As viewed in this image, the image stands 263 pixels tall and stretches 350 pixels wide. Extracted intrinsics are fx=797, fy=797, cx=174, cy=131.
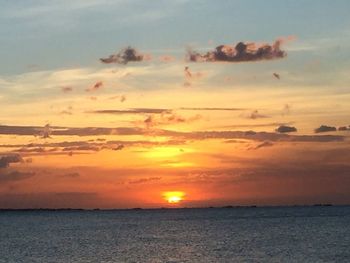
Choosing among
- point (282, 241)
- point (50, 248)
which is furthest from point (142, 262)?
point (282, 241)

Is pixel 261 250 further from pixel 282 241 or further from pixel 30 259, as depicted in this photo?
pixel 30 259

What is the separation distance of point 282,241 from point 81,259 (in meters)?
44.1

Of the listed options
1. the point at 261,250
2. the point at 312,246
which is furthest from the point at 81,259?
the point at 312,246

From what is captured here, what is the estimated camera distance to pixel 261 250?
4744 inches

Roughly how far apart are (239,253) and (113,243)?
36096 millimetres

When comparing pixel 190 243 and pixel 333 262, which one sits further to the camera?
pixel 190 243

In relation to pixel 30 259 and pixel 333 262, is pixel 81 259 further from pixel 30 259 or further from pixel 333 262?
pixel 333 262

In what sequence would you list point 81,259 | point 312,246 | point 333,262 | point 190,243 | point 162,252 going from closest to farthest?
point 333,262 < point 81,259 < point 162,252 < point 312,246 < point 190,243

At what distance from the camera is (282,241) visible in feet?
463

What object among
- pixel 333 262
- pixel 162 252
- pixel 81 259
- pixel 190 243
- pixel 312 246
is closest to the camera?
pixel 333 262

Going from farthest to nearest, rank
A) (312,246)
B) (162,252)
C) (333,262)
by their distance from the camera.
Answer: (312,246)
(162,252)
(333,262)

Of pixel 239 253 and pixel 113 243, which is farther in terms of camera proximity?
pixel 113 243

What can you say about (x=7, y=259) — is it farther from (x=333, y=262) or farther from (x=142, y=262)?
(x=333, y=262)

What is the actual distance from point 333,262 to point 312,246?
27136mm
